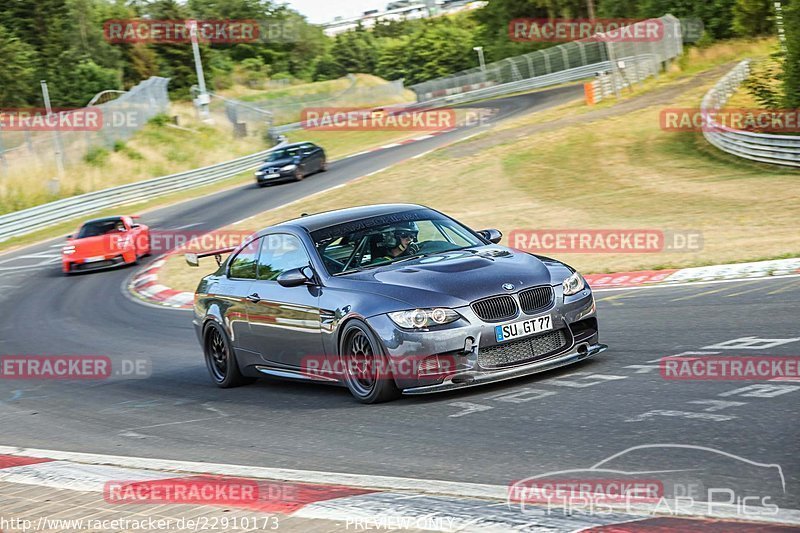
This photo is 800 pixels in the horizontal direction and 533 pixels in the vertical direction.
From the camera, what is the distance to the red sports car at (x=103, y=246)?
25.4 meters

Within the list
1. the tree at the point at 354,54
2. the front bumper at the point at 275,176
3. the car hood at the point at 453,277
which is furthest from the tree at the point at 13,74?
the car hood at the point at 453,277

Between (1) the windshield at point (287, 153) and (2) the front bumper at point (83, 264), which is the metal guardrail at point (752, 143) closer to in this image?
(1) the windshield at point (287, 153)

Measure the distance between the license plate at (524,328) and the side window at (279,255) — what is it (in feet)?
6.63

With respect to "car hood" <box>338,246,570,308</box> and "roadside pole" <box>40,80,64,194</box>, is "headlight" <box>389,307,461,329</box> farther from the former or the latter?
"roadside pole" <box>40,80,64,194</box>

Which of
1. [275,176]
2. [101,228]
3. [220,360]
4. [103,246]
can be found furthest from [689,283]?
[275,176]

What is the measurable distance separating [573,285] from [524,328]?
0.72 metres

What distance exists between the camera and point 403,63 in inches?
4988

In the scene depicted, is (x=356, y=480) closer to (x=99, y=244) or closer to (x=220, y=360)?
(x=220, y=360)

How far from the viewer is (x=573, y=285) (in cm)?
845

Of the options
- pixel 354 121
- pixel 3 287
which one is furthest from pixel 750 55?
pixel 3 287

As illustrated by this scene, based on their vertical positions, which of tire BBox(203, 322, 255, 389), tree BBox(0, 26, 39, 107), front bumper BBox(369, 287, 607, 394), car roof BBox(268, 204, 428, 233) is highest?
tree BBox(0, 26, 39, 107)

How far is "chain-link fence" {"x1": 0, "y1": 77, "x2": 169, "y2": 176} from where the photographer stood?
38719mm

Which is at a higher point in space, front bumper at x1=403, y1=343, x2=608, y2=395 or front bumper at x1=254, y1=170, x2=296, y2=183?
front bumper at x1=403, y1=343, x2=608, y2=395

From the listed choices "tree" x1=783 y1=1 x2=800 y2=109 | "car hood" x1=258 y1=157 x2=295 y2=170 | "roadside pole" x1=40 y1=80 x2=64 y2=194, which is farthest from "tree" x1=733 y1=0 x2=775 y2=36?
"roadside pole" x1=40 y1=80 x2=64 y2=194
